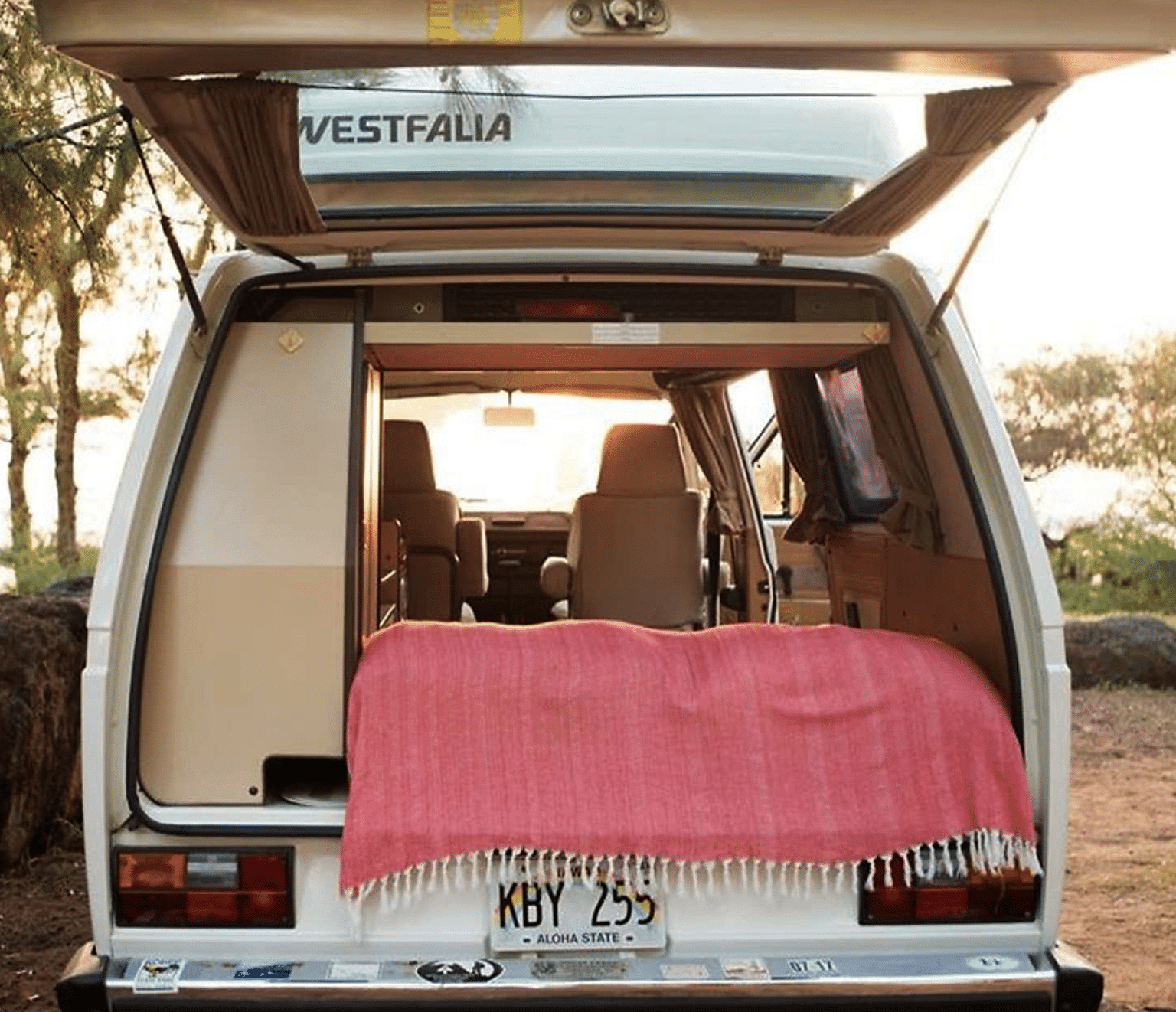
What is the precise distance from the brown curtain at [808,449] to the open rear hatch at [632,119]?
Result: 1.60 metres

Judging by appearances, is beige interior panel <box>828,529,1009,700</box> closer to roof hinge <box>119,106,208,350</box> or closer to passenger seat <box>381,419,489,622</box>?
roof hinge <box>119,106,208,350</box>

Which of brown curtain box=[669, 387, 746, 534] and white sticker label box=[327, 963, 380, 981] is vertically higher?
brown curtain box=[669, 387, 746, 534]

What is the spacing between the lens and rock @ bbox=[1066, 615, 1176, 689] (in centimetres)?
1134

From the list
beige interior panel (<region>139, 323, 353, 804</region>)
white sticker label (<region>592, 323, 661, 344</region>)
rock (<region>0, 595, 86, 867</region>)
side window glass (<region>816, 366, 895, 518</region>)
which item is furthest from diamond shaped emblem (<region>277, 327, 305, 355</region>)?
rock (<region>0, 595, 86, 867</region>)

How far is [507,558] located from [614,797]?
16.9 ft

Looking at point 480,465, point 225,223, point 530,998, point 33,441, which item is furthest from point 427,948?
point 33,441

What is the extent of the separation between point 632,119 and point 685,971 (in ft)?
5.47

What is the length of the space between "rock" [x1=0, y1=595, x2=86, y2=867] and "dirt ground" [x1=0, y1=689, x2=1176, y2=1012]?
0.51ft

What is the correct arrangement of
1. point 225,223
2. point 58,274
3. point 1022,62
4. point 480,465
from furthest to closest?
point 480,465 → point 58,274 → point 225,223 → point 1022,62

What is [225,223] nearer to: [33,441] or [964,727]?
[964,727]

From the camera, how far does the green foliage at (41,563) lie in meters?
15.1

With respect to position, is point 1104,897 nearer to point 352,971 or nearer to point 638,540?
point 638,540

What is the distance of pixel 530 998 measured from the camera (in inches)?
133

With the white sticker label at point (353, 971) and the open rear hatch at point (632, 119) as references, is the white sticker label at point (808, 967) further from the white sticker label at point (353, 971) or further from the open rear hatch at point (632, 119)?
the open rear hatch at point (632, 119)
